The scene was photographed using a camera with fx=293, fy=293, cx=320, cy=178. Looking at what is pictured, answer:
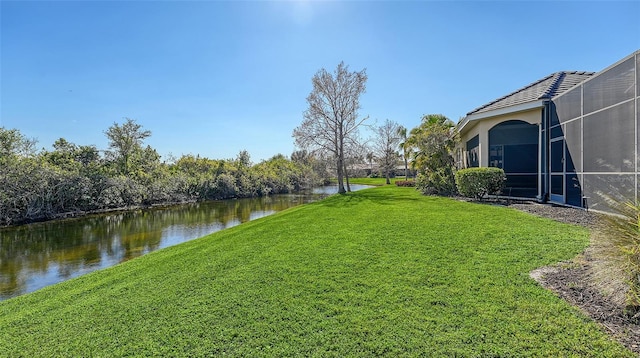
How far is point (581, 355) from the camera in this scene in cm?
236

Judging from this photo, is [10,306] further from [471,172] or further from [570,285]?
[471,172]

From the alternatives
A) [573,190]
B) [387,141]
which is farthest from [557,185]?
[387,141]

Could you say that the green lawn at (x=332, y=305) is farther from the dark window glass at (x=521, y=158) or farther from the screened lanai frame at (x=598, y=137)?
the dark window glass at (x=521, y=158)

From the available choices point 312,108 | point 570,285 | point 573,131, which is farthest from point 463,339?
point 312,108

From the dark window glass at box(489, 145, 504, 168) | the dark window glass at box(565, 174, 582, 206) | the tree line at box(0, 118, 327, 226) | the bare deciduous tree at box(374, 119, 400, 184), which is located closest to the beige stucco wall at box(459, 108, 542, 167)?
the dark window glass at box(489, 145, 504, 168)

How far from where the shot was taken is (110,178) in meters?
19.9

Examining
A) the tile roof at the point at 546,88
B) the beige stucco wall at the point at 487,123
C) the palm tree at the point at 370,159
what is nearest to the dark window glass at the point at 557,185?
the beige stucco wall at the point at 487,123

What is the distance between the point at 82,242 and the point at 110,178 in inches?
419

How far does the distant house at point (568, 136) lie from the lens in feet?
22.1

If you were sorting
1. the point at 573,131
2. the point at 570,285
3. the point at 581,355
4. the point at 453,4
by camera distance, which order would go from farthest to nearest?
the point at 453,4, the point at 573,131, the point at 570,285, the point at 581,355

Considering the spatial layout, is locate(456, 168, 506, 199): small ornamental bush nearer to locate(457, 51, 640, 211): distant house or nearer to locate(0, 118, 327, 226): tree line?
locate(457, 51, 640, 211): distant house

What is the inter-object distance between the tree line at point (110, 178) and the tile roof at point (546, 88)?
13759 mm

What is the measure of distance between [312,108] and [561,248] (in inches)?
696

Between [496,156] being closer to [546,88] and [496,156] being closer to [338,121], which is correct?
[546,88]
